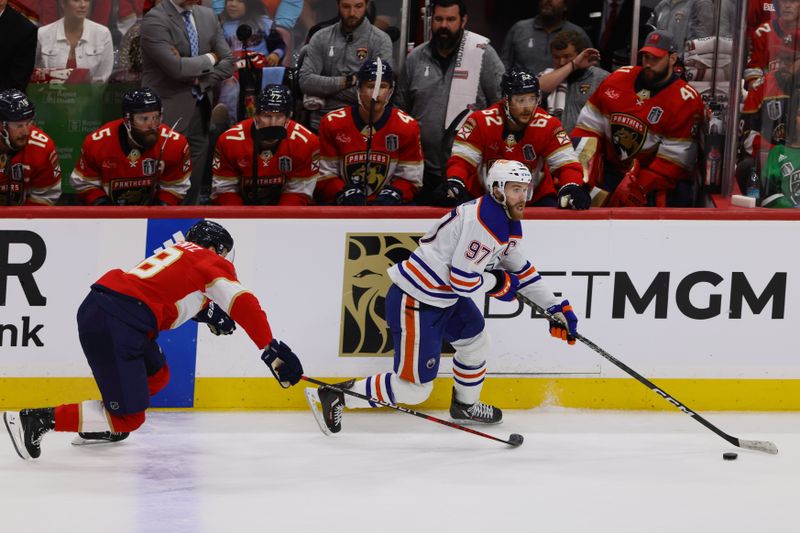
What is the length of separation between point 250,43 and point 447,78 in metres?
1.12

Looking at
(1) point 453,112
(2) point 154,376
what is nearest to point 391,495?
(2) point 154,376

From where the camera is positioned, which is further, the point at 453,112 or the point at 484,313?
the point at 453,112

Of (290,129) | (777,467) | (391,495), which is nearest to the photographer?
(391,495)

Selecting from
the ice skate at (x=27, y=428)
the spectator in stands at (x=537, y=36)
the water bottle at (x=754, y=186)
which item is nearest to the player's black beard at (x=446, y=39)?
the spectator in stands at (x=537, y=36)

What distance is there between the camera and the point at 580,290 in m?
5.99

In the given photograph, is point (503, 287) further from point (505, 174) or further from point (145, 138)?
point (145, 138)

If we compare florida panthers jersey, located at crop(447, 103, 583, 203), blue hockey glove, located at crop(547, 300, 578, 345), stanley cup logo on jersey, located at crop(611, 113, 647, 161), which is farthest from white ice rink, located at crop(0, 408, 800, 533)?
stanley cup logo on jersey, located at crop(611, 113, 647, 161)

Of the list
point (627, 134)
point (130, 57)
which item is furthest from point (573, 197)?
point (130, 57)

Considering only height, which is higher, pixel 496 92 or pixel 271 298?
pixel 496 92

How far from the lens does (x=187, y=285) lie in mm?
5027

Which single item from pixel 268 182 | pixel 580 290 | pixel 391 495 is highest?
pixel 268 182

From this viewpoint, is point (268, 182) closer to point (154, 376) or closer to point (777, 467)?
point (154, 376)

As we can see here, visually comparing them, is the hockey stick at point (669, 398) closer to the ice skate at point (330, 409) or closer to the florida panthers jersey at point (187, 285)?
the ice skate at point (330, 409)

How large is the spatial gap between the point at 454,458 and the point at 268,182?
1.89m
